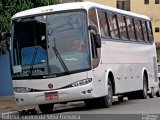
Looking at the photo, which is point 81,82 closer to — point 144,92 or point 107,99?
point 107,99

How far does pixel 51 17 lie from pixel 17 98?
2727 millimetres

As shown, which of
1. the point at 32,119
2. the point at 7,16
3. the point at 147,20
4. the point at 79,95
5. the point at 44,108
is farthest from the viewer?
the point at 147,20

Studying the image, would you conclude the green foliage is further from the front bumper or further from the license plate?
the license plate

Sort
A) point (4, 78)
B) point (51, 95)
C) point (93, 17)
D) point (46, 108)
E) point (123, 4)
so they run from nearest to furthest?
point (51, 95) < point (93, 17) < point (46, 108) < point (4, 78) < point (123, 4)

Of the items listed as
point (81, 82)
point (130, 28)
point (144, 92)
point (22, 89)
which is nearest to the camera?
point (81, 82)

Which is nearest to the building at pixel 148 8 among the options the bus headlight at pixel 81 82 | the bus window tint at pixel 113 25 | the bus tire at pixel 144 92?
the bus tire at pixel 144 92

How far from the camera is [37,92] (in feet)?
55.3

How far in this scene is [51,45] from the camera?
17.0 metres

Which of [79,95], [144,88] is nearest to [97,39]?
[79,95]

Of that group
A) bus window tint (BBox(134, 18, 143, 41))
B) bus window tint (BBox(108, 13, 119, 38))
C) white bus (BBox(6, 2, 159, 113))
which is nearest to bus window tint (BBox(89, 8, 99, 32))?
white bus (BBox(6, 2, 159, 113))

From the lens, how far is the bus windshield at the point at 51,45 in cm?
1673

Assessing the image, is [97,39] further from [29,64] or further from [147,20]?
[147,20]

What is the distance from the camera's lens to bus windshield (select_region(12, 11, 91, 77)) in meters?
16.7

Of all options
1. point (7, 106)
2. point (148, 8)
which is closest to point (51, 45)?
point (7, 106)
